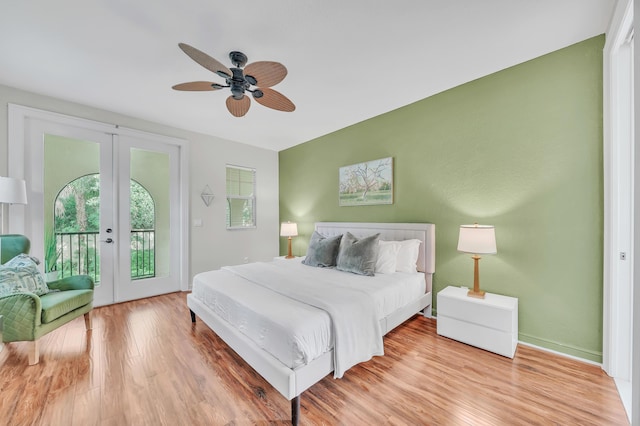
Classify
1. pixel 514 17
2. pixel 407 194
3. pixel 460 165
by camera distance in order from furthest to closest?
1. pixel 407 194
2. pixel 460 165
3. pixel 514 17

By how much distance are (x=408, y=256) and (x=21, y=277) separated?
379 centimetres

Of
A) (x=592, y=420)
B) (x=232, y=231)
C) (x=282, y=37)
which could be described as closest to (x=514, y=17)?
(x=282, y=37)

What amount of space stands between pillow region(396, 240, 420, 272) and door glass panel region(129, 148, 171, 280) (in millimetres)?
3504

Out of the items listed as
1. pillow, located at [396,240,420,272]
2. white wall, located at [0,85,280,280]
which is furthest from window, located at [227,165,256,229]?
pillow, located at [396,240,420,272]

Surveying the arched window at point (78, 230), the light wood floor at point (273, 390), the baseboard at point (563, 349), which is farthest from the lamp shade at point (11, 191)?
the baseboard at point (563, 349)

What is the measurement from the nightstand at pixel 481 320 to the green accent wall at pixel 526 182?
0.32 metres

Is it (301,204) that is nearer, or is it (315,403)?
(315,403)

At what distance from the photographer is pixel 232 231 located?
4.64 metres

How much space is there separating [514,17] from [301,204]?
148 inches

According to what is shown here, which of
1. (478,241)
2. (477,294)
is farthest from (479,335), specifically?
(478,241)

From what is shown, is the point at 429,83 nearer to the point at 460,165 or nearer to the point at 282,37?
the point at 460,165

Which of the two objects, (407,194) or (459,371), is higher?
(407,194)

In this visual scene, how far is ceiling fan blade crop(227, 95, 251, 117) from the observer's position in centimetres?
227

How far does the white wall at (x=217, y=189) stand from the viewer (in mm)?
3500
